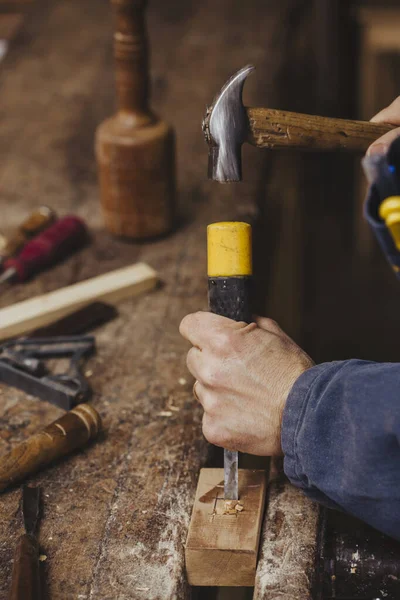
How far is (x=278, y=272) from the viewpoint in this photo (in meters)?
2.95

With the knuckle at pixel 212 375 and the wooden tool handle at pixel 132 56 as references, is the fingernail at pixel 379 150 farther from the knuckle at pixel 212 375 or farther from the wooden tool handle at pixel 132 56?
the wooden tool handle at pixel 132 56

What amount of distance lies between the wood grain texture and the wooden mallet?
0.98 metres

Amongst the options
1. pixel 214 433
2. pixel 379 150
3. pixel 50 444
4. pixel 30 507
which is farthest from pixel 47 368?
pixel 379 150

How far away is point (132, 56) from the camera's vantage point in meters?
1.90

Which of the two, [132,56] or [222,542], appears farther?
[132,56]

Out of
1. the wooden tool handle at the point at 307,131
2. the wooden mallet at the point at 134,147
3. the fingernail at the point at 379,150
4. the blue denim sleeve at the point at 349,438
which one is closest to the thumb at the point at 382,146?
the fingernail at the point at 379,150

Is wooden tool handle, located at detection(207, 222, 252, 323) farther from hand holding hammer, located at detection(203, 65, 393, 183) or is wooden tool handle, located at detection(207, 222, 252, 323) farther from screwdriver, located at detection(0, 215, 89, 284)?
screwdriver, located at detection(0, 215, 89, 284)

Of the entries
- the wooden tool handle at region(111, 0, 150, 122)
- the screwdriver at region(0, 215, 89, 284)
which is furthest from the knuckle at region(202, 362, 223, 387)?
the wooden tool handle at region(111, 0, 150, 122)

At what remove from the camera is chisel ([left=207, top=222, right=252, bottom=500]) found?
1187 millimetres

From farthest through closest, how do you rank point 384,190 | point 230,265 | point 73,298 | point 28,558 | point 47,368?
point 73,298
point 47,368
point 230,265
point 28,558
point 384,190

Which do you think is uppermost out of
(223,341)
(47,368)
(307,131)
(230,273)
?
(307,131)

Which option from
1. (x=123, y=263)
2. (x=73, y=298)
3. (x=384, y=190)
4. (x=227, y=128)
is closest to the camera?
(x=384, y=190)

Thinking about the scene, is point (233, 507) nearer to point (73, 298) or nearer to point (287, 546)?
point (287, 546)

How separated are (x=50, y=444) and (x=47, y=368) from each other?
34 centimetres
